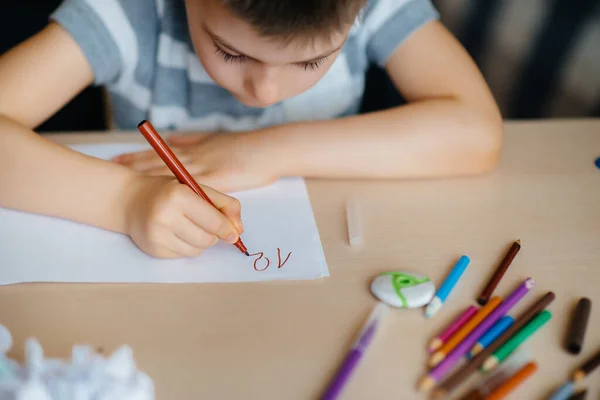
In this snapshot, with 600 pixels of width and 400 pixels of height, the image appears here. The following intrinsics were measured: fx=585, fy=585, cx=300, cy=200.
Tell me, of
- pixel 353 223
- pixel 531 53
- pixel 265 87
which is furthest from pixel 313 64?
pixel 531 53

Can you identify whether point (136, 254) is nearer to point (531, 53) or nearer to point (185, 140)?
point (185, 140)

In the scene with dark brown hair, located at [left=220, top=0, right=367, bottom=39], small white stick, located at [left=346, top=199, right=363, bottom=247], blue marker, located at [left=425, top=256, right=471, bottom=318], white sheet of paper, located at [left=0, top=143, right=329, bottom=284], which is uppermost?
dark brown hair, located at [left=220, top=0, right=367, bottom=39]

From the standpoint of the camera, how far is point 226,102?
82cm

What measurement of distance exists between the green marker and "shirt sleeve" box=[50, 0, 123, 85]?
537 mm

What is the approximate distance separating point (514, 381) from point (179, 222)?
295 millimetres

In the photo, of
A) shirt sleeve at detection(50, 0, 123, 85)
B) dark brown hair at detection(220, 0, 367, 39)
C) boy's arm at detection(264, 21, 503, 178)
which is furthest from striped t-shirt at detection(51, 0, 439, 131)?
dark brown hair at detection(220, 0, 367, 39)

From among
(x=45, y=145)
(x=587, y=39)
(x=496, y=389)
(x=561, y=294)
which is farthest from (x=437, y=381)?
(x=587, y=39)

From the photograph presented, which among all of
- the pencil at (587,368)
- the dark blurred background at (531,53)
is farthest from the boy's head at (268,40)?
the dark blurred background at (531,53)

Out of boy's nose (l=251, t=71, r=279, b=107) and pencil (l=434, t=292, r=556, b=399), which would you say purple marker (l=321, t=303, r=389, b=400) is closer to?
pencil (l=434, t=292, r=556, b=399)

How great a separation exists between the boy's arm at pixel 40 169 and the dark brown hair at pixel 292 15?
0.65 feet

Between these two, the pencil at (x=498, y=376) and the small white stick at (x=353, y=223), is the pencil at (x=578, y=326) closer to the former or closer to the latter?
the pencil at (x=498, y=376)

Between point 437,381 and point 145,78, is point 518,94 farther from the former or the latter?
point 437,381

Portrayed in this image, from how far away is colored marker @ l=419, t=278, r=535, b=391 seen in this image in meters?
0.40

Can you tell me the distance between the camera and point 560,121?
0.76 meters
